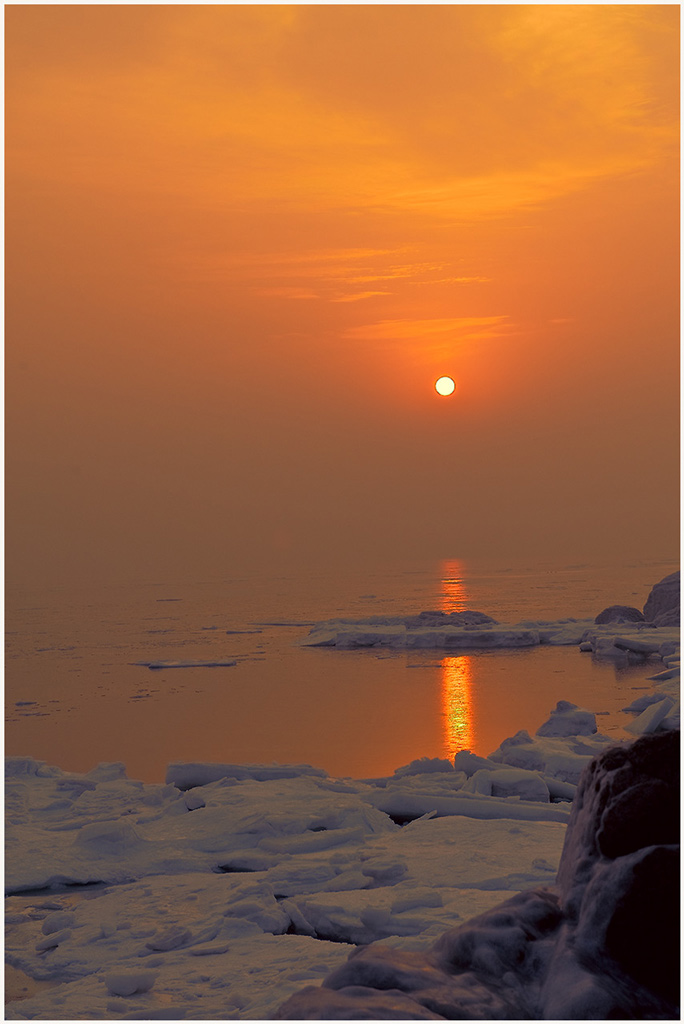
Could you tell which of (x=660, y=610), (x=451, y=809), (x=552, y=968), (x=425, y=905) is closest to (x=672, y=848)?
(x=552, y=968)

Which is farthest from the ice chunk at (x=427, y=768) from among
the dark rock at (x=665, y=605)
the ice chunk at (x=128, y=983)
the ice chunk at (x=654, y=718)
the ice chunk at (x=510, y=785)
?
the dark rock at (x=665, y=605)

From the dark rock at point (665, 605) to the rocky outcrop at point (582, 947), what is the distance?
23343 mm

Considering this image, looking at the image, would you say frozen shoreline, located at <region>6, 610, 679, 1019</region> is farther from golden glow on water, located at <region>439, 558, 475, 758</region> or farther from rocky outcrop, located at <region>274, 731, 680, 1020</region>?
golden glow on water, located at <region>439, 558, 475, 758</region>

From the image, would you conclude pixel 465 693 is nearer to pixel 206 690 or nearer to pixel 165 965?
pixel 206 690

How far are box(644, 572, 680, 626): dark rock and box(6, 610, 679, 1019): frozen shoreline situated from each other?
54.9ft

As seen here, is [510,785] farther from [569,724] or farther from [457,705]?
[457,705]

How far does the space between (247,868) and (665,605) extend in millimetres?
22342

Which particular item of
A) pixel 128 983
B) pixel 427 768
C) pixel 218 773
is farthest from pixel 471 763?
pixel 128 983

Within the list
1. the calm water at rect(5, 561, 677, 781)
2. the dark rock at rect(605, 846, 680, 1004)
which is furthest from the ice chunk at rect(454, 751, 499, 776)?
the dark rock at rect(605, 846, 680, 1004)

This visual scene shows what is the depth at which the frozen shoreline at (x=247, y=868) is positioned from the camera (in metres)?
4.48

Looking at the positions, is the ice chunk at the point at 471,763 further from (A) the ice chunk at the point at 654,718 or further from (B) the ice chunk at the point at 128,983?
(B) the ice chunk at the point at 128,983

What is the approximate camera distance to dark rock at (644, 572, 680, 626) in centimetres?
2572

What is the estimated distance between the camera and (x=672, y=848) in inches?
124

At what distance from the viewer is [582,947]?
3129 mm
